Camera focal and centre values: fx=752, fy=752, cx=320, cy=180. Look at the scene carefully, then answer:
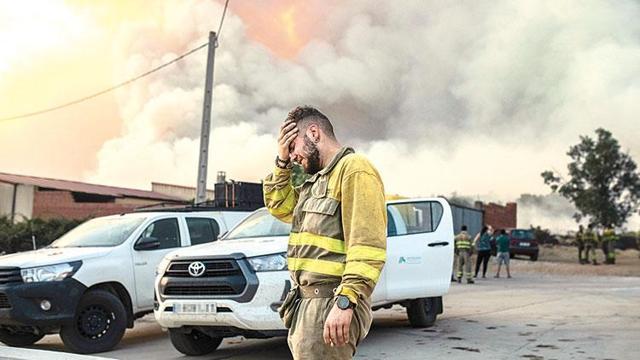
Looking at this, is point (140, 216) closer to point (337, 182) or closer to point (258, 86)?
point (337, 182)

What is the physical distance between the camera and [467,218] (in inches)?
1630

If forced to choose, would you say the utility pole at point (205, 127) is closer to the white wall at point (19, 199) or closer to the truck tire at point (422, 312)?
the truck tire at point (422, 312)

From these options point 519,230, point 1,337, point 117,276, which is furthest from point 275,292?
point 519,230

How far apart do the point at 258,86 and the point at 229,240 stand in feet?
128

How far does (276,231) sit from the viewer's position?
8.98m

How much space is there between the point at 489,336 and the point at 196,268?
4.13 meters

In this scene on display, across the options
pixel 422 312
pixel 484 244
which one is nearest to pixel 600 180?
pixel 484 244

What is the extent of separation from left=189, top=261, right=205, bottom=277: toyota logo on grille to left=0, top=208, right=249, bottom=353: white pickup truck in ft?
5.54

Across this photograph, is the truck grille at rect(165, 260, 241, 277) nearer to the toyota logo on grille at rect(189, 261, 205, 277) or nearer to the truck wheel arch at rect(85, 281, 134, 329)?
the toyota logo on grille at rect(189, 261, 205, 277)

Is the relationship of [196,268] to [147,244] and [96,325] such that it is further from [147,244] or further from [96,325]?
[147,244]

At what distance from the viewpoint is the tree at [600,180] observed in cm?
4975

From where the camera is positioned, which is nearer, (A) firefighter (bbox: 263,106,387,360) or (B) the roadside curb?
(A) firefighter (bbox: 263,106,387,360)

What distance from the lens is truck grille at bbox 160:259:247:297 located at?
7.66 m

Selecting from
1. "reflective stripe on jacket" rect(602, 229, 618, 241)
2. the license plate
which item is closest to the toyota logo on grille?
the license plate
